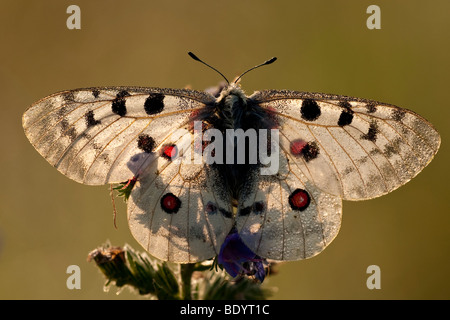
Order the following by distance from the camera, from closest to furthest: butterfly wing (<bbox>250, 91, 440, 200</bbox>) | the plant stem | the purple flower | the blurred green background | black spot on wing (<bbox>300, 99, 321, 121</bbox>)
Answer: butterfly wing (<bbox>250, 91, 440, 200</bbox>), black spot on wing (<bbox>300, 99, 321, 121</bbox>), the purple flower, the plant stem, the blurred green background

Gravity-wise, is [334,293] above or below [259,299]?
above

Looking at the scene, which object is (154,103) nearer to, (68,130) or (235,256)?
(68,130)

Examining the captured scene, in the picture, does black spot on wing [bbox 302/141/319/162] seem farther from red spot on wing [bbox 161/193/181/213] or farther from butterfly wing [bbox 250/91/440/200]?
red spot on wing [bbox 161/193/181/213]

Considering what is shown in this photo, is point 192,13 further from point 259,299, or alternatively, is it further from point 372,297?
point 259,299

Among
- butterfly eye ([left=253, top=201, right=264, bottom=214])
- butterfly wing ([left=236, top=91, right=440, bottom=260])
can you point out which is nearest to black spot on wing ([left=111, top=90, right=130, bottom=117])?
butterfly wing ([left=236, top=91, right=440, bottom=260])

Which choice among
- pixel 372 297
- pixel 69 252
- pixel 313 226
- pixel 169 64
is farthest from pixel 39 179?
pixel 313 226

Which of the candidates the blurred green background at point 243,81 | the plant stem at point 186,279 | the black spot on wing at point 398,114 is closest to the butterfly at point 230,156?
the black spot on wing at point 398,114
